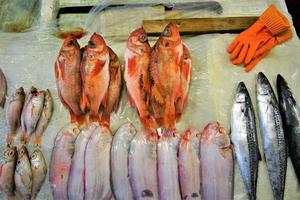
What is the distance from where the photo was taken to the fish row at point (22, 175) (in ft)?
6.54

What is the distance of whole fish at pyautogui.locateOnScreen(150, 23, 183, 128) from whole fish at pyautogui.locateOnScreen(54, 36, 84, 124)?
423mm

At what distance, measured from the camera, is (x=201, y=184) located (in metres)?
1.87

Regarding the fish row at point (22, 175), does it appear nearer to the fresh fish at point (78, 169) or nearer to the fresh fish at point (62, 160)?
the fresh fish at point (62, 160)

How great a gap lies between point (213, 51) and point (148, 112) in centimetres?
59

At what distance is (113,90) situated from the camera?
2158 mm

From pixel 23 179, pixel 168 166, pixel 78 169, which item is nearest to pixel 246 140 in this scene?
pixel 168 166

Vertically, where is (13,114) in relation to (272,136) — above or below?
above

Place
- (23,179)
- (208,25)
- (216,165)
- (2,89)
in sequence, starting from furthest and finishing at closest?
(208,25), (2,89), (23,179), (216,165)

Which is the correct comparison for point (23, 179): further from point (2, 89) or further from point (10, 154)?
point (2, 89)

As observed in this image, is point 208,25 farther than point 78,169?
Yes

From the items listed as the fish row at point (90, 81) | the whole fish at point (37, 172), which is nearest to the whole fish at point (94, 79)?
the fish row at point (90, 81)

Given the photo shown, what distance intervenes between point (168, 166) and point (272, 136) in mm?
566

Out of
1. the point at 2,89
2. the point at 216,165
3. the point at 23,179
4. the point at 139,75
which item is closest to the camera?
the point at 216,165

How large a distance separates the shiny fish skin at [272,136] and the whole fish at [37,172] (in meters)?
1.15
